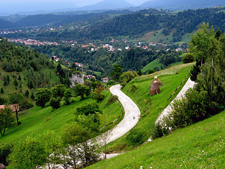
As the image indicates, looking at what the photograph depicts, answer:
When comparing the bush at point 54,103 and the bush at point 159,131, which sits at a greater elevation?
the bush at point 159,131

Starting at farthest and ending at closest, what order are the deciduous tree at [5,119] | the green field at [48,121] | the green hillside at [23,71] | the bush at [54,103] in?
the green hillside at [23,71]
the bush at [54,103]
the deciduous tree at [5,119]
the green field at [48,121]

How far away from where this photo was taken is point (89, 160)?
28531mm

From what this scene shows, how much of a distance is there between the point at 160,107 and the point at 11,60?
137 metres

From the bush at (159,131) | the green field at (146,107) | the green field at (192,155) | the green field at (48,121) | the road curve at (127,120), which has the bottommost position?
the green field at (48,121)

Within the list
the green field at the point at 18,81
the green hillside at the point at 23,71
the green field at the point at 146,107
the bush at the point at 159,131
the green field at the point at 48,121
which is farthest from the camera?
the green hillside at the point at 23,71

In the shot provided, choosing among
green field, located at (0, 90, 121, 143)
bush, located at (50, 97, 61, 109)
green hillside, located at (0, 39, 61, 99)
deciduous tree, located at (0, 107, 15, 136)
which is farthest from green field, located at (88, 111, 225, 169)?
green hillside, located at (0, 39, 61, 99)

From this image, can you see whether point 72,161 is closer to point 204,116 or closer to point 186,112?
point 186,112

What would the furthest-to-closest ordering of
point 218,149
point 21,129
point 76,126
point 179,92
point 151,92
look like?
point 21,129 < point 151,92 < point 179,92 < point 76,126 < point 218,149

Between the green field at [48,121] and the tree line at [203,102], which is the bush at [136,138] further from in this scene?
the green field at [48,121]

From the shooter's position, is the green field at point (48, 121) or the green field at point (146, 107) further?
the green field at point (48, 121)

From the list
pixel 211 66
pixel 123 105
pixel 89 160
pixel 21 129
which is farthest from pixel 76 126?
pixel 21 129

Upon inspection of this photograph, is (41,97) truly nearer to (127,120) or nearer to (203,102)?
(127,120)

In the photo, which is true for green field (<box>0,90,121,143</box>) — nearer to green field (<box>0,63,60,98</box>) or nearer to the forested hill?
green field (<box>0,63,60,98</box>)

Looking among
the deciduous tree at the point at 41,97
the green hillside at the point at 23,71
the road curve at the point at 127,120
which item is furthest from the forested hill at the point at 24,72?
the road curve at the point at 127,120
